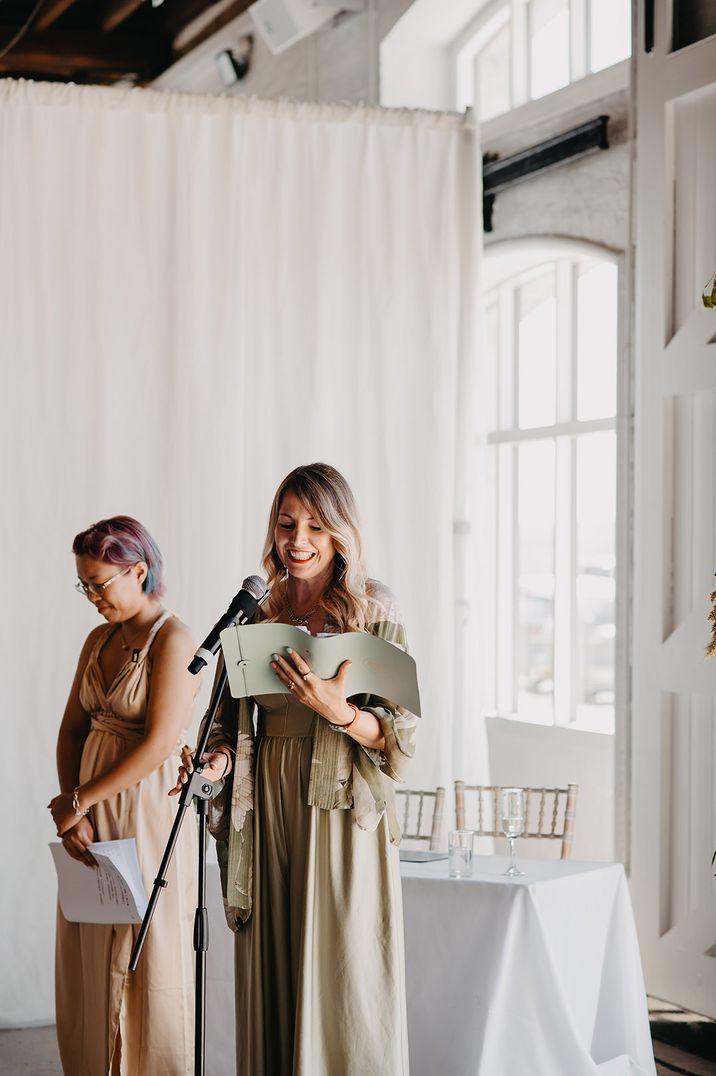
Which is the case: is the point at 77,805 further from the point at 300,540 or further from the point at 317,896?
the point at 300,540

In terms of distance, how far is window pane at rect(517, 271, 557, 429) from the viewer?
5.70m

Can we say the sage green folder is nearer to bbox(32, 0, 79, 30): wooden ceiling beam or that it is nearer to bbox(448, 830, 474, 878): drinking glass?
bbox(448, 830, 474, 878): drinking glass

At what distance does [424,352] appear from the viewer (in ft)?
14.0

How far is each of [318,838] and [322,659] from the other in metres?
0.36

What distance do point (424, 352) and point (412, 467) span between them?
1.33 feet

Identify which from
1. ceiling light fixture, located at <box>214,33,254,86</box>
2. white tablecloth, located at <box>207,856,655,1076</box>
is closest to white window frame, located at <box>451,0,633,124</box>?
ceiling light fixture, located at <box>214,33,254,86</box>

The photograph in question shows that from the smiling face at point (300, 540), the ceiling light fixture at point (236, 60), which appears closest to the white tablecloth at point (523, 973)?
the smiling face at point (300, 540)

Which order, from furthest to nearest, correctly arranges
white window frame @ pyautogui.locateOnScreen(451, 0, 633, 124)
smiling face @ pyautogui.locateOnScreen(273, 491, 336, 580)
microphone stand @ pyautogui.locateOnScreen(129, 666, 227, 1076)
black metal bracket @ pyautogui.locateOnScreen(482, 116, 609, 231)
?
white window frame @ pyautogui.locateOnScreen(451, 0, 633, 124)
black metal bracket @ pyautogui.locateOnScreen(482, 116, 609, 231)
smiling face @ pyautogui.locateOnScreen(273, 491, 336, 580)
microphone stand @ pyautogui.locateOnScreen(129, 666, 227, 1076)

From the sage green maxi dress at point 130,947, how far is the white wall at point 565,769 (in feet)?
8.28

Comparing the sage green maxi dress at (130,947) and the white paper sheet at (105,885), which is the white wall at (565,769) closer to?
the sage green maxi dress at (130,947)

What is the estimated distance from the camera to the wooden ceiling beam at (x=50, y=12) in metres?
6.70

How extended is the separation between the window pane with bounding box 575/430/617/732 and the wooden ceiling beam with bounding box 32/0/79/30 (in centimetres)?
380

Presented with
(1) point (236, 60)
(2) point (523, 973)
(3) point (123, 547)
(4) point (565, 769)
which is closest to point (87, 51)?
(1) point (236, 60)

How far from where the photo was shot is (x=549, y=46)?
16.8 feet
